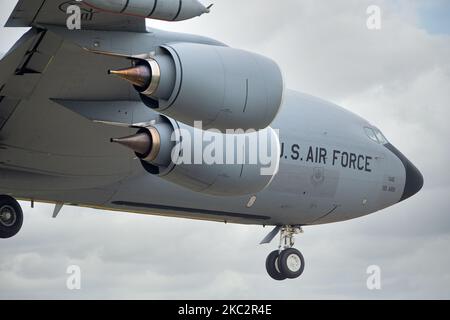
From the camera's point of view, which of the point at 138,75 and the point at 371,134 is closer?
the point at 138,75

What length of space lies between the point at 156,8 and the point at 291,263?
10022mm

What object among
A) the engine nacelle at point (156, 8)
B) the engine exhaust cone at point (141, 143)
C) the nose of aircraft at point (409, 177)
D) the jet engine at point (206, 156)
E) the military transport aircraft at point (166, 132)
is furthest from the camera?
the nose of aircraft at point (409, 177)

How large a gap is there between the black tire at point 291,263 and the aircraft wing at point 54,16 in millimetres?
8326

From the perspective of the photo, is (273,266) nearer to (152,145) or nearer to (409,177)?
(409,177)

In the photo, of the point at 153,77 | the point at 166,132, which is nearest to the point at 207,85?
the point at 153,77

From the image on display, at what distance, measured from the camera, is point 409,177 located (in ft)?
72.3

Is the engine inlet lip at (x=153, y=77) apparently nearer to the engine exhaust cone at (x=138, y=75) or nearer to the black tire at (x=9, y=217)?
the engine exhaust cone at (x=138, y=75)

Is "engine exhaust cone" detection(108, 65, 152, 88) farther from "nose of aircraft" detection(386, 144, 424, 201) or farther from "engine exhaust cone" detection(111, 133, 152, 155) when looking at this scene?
"nose of aircraft" detection(386, 144, 424, 201)

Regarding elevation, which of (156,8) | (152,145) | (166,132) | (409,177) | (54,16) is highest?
(409,177)

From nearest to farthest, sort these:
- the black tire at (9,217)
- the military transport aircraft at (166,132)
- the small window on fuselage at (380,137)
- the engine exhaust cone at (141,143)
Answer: the military transport aircraft at (166,132)
the engine exhaust cone at (141,143)
the black tire at (9,217)
the small window on fuselage at (380,137)

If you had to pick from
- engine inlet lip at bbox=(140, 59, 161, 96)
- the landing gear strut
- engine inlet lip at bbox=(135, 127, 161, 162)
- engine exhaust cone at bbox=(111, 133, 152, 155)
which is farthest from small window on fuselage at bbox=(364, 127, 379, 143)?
engine inlet lip at bbox=(140, 59, 161, 96)

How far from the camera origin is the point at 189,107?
12.7 m

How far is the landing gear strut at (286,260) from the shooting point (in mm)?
21312

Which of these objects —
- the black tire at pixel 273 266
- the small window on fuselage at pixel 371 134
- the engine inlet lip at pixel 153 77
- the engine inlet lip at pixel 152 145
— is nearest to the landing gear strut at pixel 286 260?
the black tire at pixel 273 266
